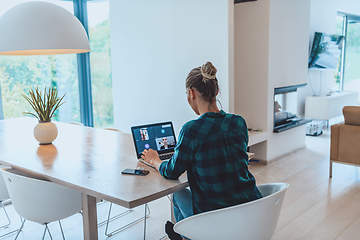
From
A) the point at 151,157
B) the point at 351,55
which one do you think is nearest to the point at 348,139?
the point at 151,157

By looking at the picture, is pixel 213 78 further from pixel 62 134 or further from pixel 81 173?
pixel 62 134

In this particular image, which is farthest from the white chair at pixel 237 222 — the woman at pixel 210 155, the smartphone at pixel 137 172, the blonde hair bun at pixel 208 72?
the blonde hair bun at pixel 208 72

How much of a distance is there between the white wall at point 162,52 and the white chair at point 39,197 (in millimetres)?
2556

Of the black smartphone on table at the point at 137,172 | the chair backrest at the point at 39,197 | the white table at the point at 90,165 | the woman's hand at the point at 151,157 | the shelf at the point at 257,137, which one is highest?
the woman's hand at the point at 151,157

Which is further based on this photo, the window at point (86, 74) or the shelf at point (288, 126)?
the window at point (86, 74)

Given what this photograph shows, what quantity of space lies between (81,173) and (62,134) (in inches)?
48.8

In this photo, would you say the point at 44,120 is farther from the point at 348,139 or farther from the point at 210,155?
the point at 348,139

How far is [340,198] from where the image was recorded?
11.6 ft

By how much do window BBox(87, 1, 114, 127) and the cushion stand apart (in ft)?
12.8

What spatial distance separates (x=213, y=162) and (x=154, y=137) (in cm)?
59

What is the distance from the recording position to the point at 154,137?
217 centimetres

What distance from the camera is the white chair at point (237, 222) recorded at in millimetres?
1633

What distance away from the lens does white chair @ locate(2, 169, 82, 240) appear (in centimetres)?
207

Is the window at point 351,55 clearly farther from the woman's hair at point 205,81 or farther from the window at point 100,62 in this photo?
the woman's hair at point 205,81
